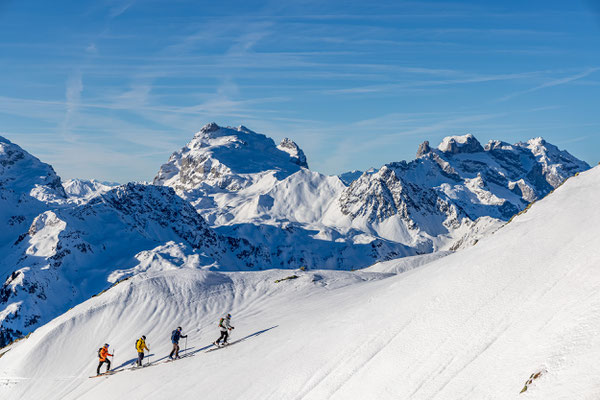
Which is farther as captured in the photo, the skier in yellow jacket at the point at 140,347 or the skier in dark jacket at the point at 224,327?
the skier in yellow jacket at the point at 140,347

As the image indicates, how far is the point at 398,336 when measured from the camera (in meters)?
26.1

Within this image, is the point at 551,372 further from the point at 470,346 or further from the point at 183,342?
the point at 183,342

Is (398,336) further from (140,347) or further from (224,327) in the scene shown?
(140,347)

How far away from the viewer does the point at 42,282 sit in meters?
177

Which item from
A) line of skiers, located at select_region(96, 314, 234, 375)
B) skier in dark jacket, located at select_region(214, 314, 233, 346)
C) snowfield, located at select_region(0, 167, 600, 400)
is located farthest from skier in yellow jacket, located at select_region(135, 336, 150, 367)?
skier in dark jacket, located at select_region(214, 314, 233, 346)

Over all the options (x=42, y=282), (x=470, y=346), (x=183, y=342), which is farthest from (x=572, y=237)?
(x=42, y=282)

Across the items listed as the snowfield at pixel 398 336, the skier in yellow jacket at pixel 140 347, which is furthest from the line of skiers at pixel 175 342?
the snowfield at pixel 398 336

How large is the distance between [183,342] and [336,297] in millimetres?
11503

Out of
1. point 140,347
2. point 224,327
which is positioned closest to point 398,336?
point 224,327

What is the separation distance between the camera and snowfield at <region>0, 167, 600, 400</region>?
66.6 feet

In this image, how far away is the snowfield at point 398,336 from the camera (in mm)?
20297

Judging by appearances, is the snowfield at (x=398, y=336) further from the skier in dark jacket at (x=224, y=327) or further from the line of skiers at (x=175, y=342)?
the skier in dark jacket at (x=224, y=327)

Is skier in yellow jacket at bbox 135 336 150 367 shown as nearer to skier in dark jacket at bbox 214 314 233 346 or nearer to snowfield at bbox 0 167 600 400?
snowfield at bbox 0 167 600 400

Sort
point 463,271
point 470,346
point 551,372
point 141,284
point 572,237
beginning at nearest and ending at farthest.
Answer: point 551,372 → point 470,346 → point 572,237 → point 463,271 → point 141,284
